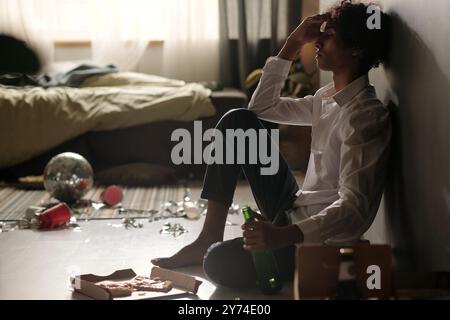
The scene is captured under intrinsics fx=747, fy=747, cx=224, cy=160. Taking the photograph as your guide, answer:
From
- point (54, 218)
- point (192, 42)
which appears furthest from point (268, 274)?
point (192, 42)

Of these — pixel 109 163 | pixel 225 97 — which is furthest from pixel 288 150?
pixel 109 163

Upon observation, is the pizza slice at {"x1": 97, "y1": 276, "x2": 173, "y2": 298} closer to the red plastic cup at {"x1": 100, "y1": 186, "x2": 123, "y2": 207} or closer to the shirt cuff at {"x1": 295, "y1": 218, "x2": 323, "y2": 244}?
the shirt cuff at {"x1": 295, "y1": 218, "x2": 323, "y2": 244}

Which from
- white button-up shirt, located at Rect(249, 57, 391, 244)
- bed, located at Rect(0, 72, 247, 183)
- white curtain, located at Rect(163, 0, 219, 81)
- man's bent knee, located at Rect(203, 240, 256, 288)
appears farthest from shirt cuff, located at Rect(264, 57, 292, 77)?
white curtain, located at Rect(163, 0, 219, 81)

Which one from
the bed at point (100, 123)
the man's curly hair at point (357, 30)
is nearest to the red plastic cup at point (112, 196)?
the bed at point (100, 123)

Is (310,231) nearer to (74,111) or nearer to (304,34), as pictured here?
(304,34)

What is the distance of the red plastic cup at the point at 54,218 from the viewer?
260cm

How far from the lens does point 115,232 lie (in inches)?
100

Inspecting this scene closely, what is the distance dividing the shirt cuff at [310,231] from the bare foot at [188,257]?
510 mm

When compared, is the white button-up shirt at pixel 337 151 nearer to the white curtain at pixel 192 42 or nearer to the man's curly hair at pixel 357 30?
the man's curly hair at pixel 357 30

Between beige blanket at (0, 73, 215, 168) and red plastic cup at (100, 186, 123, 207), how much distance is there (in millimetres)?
669

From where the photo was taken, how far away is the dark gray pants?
1834mm

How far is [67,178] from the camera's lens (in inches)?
116

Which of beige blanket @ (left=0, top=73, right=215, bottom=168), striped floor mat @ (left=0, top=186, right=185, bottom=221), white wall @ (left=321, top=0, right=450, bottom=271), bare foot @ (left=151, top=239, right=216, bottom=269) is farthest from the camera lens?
beige blanket @ (left=0, top=73, right=215, bottom=168)

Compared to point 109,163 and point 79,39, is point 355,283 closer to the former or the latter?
point 109,163
